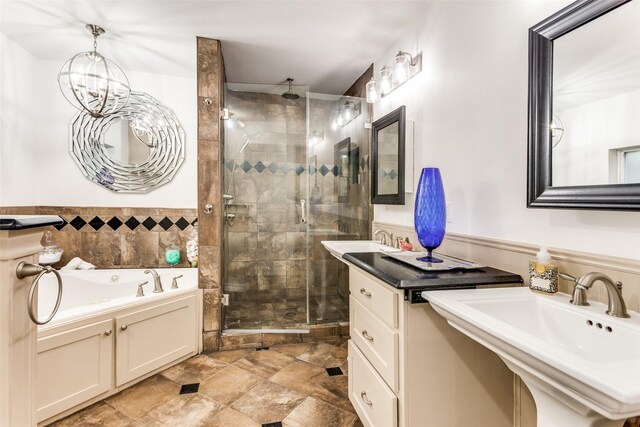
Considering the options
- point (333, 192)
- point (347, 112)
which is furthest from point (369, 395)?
point (347, 112)

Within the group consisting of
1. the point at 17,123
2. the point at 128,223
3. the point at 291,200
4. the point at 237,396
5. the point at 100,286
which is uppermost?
the point at 17,123

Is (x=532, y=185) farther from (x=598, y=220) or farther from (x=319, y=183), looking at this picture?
(x=319, y=183)

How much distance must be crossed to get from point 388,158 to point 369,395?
160 cm

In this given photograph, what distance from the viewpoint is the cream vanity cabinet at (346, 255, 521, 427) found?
47.1 inches

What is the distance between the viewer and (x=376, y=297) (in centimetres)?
138

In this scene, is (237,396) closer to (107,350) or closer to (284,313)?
(107,350)

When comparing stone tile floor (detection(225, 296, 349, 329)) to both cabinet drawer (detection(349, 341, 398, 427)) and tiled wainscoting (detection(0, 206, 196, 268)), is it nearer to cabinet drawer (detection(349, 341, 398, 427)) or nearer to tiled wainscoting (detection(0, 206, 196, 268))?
tiled wainscoting (detection(0, 206, 196, 268))

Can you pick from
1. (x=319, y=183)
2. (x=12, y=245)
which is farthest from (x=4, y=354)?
(x=319, y=183)

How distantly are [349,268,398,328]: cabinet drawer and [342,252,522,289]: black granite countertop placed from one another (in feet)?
0.26

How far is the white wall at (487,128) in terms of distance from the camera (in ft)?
3.62

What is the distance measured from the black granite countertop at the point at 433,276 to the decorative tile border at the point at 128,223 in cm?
231

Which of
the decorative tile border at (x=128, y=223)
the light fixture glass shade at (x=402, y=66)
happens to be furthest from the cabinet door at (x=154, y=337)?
the light fixture glass shade at (x=402, y=66)

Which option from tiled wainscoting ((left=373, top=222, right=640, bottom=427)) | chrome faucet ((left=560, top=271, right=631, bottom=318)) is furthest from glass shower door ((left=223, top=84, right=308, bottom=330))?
chrome faucet ((left=560, top=271, right=631, bottom=318))

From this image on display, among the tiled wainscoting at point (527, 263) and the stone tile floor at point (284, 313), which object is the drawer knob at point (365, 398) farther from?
the stone tile floor at point (284, 313)
